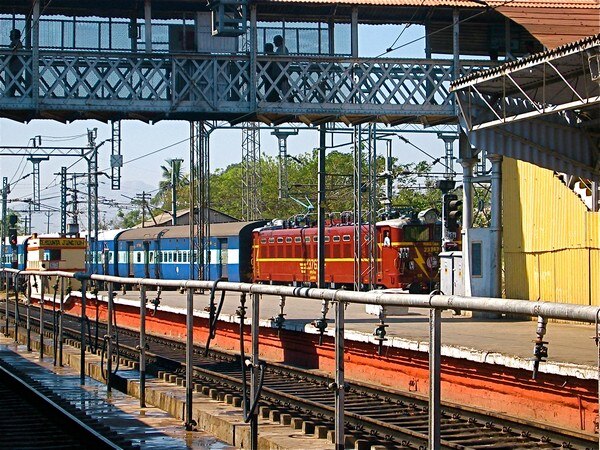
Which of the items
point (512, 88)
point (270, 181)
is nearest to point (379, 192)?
point (270, 181)

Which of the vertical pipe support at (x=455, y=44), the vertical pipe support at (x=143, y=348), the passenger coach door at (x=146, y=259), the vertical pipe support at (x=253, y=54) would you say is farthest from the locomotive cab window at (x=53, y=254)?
the vertical pipe support at (x=143, y=348)

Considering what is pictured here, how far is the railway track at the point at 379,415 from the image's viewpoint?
10.4 meters

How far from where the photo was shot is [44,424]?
40.0 feet

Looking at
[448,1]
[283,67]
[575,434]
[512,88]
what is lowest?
[575,434]

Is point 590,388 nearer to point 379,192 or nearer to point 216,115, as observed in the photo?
point 216,115

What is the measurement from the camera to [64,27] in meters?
23.6

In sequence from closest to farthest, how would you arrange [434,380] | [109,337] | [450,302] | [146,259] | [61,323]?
[450,302]
[434,380]
[109,337]
[61,323]
[146,259]

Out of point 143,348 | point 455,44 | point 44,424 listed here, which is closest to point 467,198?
point 455,44

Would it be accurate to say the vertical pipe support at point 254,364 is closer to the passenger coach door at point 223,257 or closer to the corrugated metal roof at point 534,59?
the corrugated metal roof at point 534,59

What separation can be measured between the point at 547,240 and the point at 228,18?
7.94m

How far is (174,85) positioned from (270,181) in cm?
8165

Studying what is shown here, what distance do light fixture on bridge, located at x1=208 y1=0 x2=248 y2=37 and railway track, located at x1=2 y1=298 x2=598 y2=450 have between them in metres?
7.09

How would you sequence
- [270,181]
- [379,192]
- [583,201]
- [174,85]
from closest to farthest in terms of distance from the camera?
[583,201], [174,85], [379,192], [270,181]

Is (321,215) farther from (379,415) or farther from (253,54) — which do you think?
(379,415)
